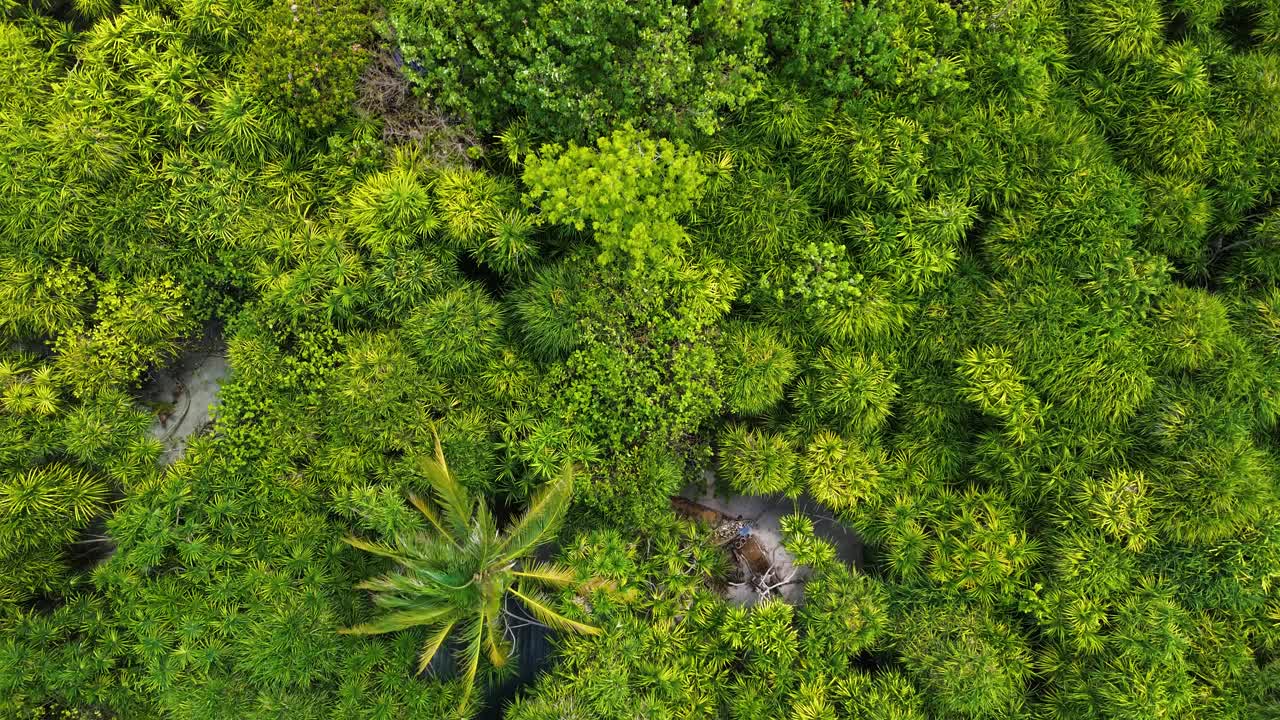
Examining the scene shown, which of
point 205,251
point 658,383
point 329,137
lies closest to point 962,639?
point 658,383

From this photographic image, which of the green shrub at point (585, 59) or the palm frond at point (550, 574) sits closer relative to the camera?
the green shrub at point (585, 59)

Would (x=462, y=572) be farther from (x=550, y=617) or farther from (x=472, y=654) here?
(x=550, y=617)

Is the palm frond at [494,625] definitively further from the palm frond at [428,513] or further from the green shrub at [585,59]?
the green shrub at [585,59]

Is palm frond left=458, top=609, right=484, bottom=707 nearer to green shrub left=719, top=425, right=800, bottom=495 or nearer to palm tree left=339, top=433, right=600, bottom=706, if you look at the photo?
palm tree left=339, top=433, right=600, bottom=706

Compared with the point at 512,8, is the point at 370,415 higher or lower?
lower

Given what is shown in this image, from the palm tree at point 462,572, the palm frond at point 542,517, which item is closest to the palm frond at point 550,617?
the palm tree at point 462,572

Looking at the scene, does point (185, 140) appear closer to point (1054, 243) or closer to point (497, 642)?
point (497, 642)
